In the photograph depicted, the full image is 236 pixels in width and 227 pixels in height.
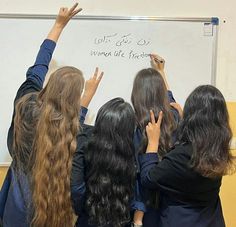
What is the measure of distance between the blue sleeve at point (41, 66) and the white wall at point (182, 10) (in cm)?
38

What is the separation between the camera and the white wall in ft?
6.75

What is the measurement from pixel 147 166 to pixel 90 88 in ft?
1.87

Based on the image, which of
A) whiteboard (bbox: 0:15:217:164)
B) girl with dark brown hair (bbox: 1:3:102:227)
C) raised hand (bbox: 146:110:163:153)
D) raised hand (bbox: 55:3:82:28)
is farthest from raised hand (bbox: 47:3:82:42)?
raised hand (bbox: 146:110:163:153)

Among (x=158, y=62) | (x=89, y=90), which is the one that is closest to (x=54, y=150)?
(x=89, y=90)

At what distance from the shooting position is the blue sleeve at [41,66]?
1723 millimetres

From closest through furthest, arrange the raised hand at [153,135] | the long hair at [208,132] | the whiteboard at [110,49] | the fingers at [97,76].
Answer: the long hair at [208,132], the raised hand at [153,135], the fingers at [97,76], the whiteboard at [110,49]

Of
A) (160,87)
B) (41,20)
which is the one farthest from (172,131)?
(41,20)

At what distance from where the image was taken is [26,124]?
1509mm

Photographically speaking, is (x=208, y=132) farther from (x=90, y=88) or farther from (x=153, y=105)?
(x=90, y=88)

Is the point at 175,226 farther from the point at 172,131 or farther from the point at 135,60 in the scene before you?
the point at 135,60

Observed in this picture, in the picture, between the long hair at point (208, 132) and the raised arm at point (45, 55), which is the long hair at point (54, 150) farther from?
the long hair at point (208, 132)

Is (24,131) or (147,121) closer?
(24,131)

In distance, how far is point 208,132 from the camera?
1463mm

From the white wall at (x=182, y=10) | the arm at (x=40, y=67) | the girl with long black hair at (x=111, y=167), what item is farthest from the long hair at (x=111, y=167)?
the white wall at (x=182, y=10)
